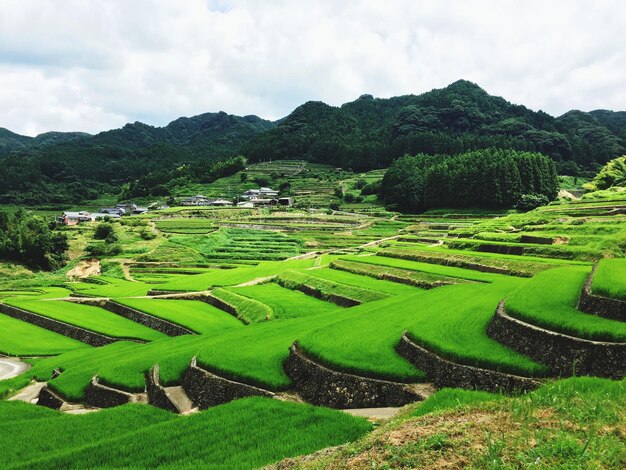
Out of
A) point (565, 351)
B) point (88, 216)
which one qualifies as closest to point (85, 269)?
point (88, 216)

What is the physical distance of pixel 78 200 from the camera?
13450 cm

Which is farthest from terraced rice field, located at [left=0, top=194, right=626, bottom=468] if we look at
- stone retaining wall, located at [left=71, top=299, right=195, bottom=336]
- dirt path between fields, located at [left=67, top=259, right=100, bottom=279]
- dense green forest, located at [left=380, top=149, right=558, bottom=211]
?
dense green forest, located at [left=380, top=149, right=558, bottom=211]

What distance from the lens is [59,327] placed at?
3172 cm

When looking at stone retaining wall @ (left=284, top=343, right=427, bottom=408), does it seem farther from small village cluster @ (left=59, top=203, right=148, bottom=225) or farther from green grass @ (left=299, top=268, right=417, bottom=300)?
small village cluster @ (left=59, top=203, right=148, bottom=225)

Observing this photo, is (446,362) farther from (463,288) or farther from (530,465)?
(463,288)

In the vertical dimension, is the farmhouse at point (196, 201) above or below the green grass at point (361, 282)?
above

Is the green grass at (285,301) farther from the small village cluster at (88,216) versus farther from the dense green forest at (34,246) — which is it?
the small village cluster at (88,216)

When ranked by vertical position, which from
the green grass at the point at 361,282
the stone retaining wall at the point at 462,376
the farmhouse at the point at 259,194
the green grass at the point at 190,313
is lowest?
the green grass at the point at 190,313

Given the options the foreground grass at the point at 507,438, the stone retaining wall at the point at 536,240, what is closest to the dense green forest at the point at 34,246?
the stone retaining wall at the point at 536,240

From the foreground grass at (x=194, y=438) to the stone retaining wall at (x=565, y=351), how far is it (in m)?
6.46

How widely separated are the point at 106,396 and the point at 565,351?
15626 millimetres

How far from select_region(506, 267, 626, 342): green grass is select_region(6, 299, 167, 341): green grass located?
21.3 metres

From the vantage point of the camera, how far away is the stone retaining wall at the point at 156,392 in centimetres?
1541

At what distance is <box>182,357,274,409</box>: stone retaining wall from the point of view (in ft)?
47.0
